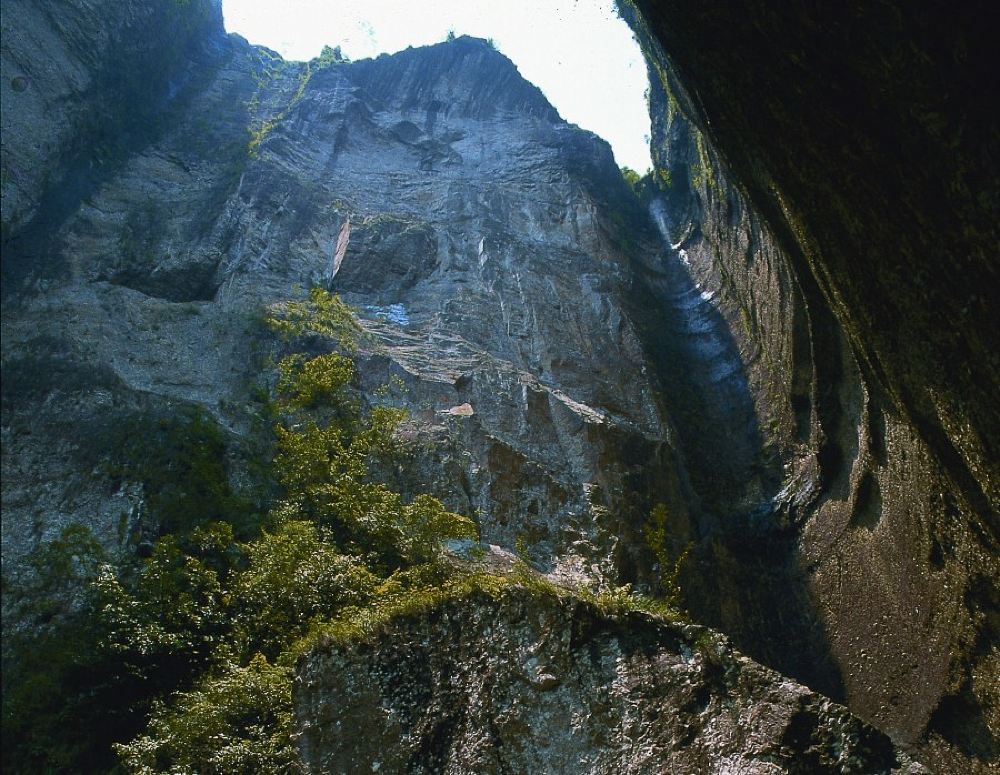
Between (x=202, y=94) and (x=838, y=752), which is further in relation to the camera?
(x=202, y=94)

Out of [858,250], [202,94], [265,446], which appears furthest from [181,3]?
[858,250]

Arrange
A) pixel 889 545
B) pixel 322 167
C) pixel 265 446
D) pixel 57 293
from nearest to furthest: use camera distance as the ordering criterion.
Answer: pixel 889 545 → pixel 265 446 → pixel 57 293 → pixel 322 167

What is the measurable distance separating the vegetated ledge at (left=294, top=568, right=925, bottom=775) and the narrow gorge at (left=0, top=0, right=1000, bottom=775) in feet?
0.10

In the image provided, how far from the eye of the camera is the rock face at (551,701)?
6352 millimetres

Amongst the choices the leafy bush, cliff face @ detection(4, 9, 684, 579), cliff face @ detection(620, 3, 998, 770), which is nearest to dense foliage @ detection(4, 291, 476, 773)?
the leafy bush

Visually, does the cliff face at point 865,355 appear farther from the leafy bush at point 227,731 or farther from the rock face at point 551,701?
the leafy bush at point 227,731

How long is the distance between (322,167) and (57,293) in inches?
334

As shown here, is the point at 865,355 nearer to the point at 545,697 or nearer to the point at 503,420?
the point at 545,697

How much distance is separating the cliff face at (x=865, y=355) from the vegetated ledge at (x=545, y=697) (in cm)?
257

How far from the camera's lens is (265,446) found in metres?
11.7

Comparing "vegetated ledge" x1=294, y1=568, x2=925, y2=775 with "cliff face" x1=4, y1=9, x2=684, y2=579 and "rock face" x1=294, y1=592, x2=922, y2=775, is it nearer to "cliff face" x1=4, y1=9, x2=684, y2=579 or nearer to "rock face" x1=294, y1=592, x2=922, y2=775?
"rock face" x1=294, y1=592, x2=922, y2=775

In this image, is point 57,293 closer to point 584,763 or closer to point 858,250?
point 584,763

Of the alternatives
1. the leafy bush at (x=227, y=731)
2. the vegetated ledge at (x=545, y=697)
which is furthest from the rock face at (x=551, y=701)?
the leafy bush at (x=227, y=731)

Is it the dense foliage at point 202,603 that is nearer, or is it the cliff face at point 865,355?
the cliff face at point 865,355
